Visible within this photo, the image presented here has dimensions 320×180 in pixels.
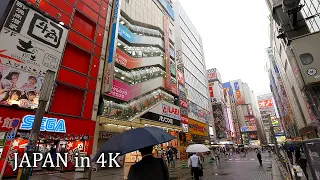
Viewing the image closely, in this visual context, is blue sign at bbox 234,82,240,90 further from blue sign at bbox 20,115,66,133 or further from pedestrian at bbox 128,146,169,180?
pedestrian at bbox 128,146,169,180

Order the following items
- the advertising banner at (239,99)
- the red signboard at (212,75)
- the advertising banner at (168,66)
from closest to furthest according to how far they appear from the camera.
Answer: the advertising banner at (168,66), the red signboard at (212,75), the advertising banner at (239,99)

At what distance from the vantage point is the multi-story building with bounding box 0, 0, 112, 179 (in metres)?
12.6

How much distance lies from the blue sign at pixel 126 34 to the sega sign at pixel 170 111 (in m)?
11.4

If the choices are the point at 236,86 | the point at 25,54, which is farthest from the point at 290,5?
the point at 236,86

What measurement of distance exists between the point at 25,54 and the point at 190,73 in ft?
139

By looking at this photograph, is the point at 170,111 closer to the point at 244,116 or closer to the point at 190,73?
the point at 190,73

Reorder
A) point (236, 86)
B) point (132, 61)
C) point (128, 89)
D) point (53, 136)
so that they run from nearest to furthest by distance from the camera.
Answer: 1. point (53, 136)
2. point (128, 89)
3. point (132, 61)
4. point (236, 86)

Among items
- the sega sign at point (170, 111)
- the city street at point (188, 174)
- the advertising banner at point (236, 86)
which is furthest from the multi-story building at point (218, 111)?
→ the advertising banner at point (236, 86)

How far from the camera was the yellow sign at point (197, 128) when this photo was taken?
1615 inches

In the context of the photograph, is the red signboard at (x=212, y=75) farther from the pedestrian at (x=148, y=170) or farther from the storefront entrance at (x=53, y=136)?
the pedestrian at (x=148, y=170)

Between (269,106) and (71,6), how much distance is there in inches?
6723

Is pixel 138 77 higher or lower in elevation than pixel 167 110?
higher

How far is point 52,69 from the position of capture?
15016 millimetres

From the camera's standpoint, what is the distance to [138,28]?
29.8 m
